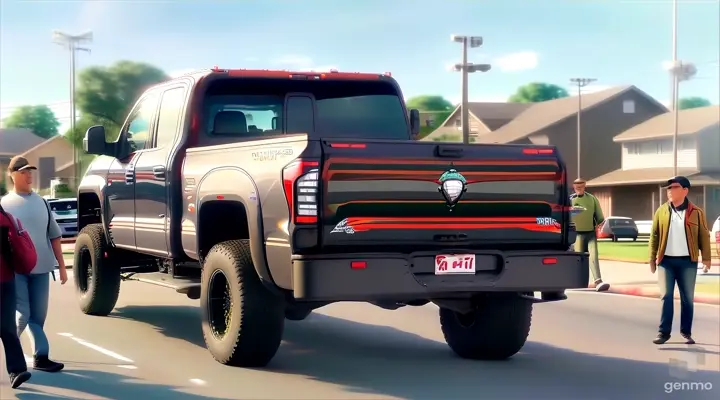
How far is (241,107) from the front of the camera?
9.62m

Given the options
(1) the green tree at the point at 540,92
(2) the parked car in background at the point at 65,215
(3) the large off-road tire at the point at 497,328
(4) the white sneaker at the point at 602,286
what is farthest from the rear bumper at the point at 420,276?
(1) the green tree at the point at 540,92

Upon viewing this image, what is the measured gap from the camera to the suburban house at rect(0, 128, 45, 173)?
106875mm

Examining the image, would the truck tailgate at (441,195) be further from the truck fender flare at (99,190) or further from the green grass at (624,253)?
the green grass at (624,253)

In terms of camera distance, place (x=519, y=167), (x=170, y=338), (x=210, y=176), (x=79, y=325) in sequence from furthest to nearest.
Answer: (x=79, y=325) < (x=170, y=338) < (x=210, y=176) < (x=519, y=167)

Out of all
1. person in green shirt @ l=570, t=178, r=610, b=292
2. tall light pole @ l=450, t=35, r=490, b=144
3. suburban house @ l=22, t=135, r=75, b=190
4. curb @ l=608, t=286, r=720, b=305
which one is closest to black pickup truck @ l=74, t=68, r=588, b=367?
person in green shirt @ l=570, t=178, r=610, b=292

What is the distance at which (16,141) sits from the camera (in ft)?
363

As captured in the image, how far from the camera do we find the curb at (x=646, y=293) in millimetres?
14492

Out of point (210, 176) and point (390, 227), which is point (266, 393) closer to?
point (390, 227)

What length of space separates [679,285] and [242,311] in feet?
15.4

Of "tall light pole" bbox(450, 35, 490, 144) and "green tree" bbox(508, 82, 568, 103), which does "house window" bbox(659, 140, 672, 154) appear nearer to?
"tall light pole" bbox(450, 35, 490, 144)

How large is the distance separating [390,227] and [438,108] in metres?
135

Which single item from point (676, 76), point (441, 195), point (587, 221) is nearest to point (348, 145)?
point (441, 195)

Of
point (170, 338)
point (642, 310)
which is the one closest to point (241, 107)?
point (170, 338)

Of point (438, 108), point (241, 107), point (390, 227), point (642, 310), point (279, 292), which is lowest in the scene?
A: point (642, 310)
